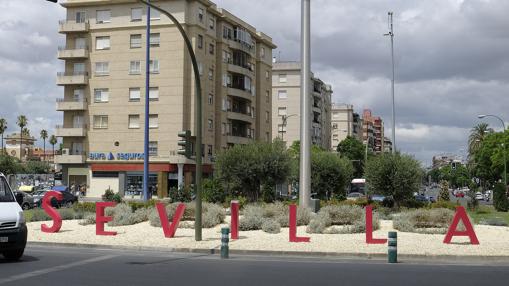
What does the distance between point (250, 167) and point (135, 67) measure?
29301 mm

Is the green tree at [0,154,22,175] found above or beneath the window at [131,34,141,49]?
beneath

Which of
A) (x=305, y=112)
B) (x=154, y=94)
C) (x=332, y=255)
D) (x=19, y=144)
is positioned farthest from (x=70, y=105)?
(x=19, y=144)

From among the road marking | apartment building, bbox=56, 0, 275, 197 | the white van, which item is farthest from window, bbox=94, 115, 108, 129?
the white van

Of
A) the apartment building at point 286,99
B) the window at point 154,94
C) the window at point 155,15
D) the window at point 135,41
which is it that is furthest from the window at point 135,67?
the apartment building at point 286,99

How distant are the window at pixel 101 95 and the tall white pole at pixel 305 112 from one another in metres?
40.3

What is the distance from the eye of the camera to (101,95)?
62.8m

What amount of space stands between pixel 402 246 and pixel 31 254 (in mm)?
9637

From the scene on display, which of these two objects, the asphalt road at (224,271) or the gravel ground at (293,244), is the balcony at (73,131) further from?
the asphalt road at (224,271)

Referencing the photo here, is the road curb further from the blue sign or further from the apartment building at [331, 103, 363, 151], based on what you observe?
the apartment building at [331, 103, 363, 151]

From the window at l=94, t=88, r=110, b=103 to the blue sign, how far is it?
537 cm

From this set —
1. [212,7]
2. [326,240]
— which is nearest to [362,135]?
[212,7]

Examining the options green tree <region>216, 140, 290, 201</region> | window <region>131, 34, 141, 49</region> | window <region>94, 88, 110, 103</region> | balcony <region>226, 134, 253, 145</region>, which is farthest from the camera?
balcony <region>226, 134, 253, 145</region>

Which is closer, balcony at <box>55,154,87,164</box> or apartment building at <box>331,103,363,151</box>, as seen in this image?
balcony at <box>55,154,87,164</box>

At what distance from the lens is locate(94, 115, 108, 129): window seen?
2454 inches
